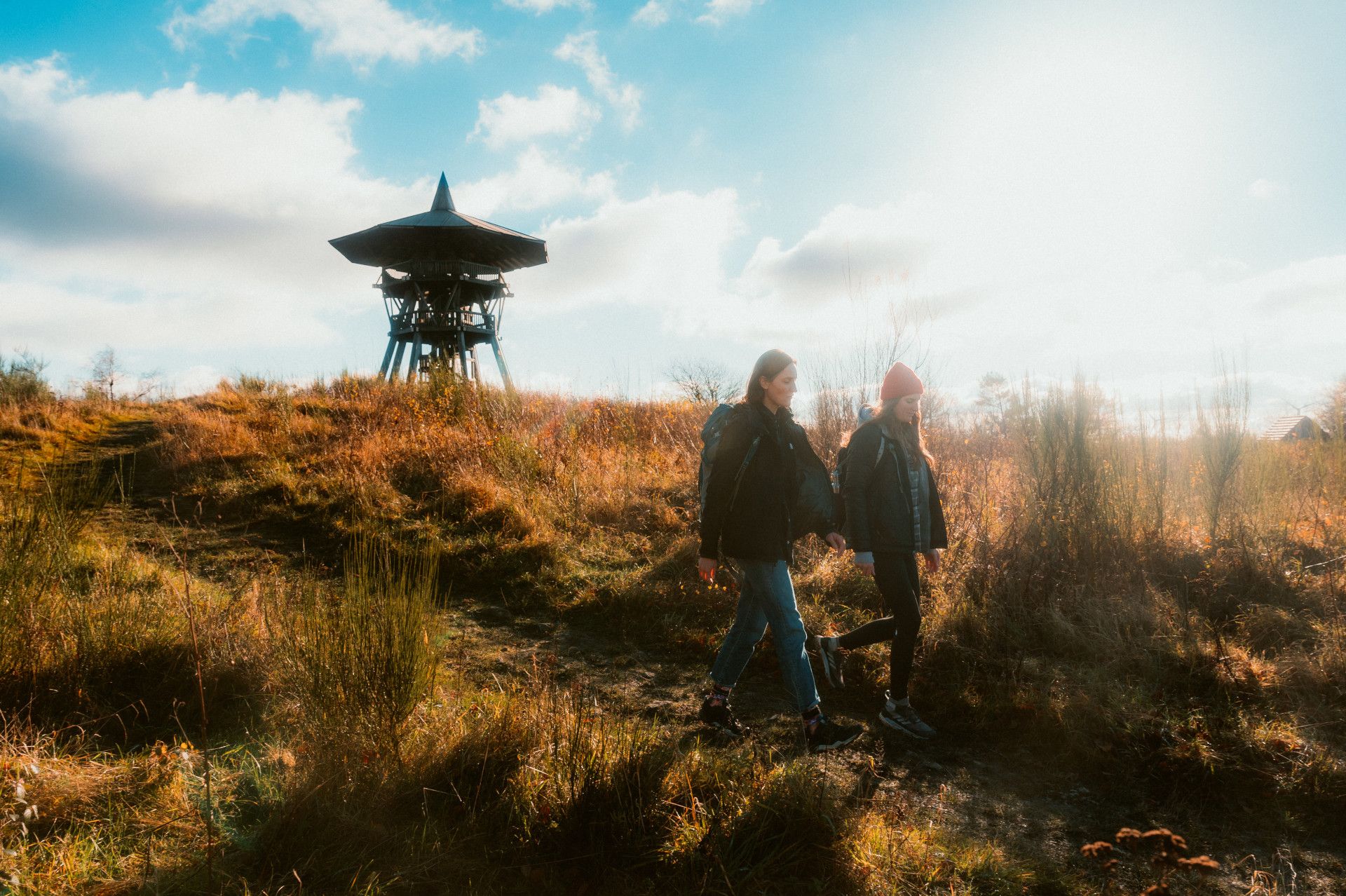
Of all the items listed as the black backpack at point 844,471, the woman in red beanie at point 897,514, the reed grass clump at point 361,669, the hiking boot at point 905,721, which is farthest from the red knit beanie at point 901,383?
the reed grass clump at point 361,669

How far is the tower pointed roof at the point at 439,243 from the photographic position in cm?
1959

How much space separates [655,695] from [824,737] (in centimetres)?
122

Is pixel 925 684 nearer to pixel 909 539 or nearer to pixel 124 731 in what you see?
pixel 909 539

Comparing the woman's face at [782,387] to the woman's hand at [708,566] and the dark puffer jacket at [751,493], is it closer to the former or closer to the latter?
the dark puffer jacket at [751,493]

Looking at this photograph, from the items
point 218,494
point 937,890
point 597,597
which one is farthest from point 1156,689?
point 218,494

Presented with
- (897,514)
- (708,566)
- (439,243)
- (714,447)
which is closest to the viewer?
(708,566)

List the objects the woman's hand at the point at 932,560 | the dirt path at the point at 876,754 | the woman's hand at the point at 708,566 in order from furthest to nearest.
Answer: the woman's hand at the point at 932,560
the woman's hand at the point at 708,566
the dirt path at the point at 876,754

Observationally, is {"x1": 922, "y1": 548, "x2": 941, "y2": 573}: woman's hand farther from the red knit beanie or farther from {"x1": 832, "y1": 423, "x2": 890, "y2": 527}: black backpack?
the red knit beanie

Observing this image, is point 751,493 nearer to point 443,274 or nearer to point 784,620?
point 784,620

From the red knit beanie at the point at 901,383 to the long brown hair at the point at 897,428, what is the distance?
0.10 ft

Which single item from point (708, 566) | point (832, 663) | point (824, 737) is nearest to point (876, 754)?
point (824, 737)

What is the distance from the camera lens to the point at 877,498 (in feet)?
12.5

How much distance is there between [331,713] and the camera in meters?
2.80

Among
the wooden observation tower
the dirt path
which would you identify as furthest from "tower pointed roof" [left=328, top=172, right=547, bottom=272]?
the dirt path
